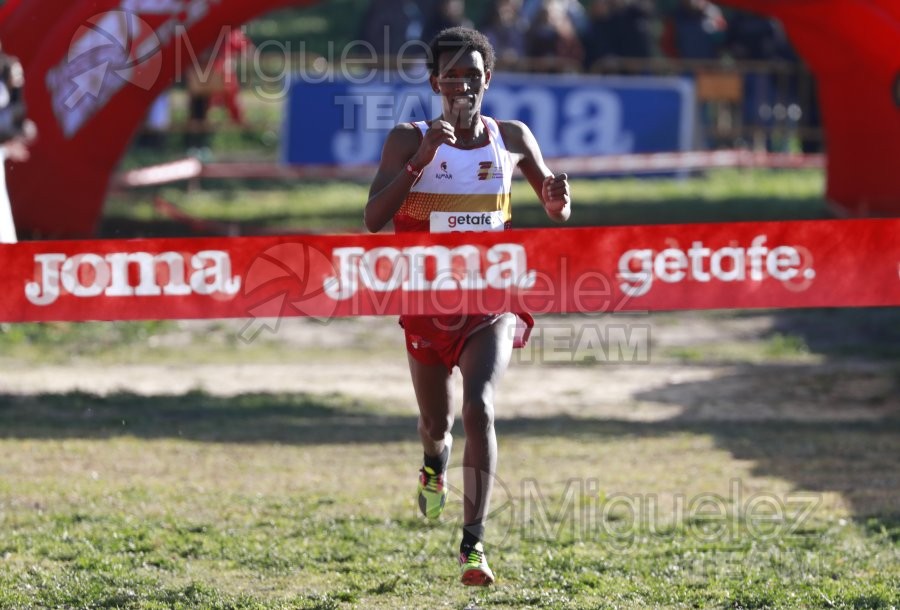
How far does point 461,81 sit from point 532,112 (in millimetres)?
12405

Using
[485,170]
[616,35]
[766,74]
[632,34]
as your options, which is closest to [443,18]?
[616,35]

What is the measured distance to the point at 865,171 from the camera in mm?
16031

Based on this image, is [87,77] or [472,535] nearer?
[472,535]

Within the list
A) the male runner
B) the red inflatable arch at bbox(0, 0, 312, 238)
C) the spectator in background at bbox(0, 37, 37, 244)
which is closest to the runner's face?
the male runner

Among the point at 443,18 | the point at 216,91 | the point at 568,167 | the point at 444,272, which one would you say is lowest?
the point at 568,167

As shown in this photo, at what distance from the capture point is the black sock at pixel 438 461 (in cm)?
690

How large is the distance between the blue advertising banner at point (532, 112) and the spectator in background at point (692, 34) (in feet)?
6.02

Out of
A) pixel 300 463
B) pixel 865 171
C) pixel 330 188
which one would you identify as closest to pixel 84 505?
pixel 300 463

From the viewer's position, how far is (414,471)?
29.3ft

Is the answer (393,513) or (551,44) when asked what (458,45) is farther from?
(551,44)

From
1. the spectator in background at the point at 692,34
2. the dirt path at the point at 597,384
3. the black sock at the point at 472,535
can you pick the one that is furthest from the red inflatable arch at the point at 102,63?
the black sock at the point at 472,535

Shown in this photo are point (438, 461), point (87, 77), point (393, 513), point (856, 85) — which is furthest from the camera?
point (856, 85)

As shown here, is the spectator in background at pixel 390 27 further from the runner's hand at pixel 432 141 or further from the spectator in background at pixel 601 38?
the runner's hand at pixel 432 141

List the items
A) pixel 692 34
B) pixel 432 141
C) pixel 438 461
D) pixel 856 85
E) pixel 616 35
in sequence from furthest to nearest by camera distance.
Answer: pixel 692 34 → pixel 616 35 → pixel 856 85 → pixel 438 461 → pixel 432 141
